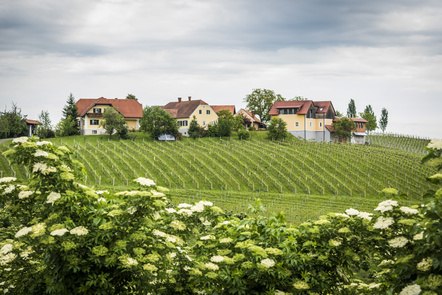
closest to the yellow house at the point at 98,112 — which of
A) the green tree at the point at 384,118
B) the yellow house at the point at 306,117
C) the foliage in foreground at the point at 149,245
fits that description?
the yellow house at the point at 306,117

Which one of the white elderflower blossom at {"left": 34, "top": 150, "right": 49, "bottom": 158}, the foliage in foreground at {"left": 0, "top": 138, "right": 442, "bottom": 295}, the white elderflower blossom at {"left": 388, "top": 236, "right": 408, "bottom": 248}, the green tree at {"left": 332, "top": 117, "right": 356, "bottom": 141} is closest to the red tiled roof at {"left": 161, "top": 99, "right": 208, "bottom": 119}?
the green tree at {"left": 332, "top": 117, "right": 356, "bottom": 141}

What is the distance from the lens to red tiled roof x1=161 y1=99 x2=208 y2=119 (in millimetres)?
98938

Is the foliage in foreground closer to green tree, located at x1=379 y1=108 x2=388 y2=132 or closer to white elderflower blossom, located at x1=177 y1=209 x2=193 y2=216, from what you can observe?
white elderflower blossom, located at x1=177 y1=209 x2=193 y2=216

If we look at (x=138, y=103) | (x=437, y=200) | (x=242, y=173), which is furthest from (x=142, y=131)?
(x=437, y=200)

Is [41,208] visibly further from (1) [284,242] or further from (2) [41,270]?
(1) [284,242]

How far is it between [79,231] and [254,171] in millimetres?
54654

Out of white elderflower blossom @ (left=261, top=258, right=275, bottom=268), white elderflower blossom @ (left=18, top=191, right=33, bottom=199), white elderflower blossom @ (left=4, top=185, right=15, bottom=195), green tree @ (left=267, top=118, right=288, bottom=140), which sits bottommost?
white elderflower blossom @ (left=261, top=258, right=275, bottom=268)

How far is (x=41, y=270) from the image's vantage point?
36.4ft

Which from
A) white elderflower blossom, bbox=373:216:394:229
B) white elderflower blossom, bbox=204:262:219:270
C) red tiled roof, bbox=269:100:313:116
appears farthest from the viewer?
red tiled roof, bbox=269:100:313:116

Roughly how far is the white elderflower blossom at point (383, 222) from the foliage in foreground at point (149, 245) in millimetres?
23

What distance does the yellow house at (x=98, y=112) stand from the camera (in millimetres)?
87000

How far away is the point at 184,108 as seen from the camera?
4018 inches

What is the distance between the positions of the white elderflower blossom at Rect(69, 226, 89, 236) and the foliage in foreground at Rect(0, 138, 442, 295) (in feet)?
0.09

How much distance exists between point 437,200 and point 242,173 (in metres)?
54.6
